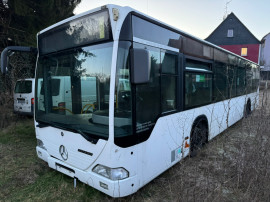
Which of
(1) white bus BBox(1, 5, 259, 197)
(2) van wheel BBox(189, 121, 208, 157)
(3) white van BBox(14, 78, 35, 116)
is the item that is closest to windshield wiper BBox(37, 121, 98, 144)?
(1) white bus BBox(1, 5, 259, 197)

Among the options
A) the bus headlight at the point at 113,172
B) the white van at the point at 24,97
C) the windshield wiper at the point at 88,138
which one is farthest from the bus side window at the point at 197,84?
the white van at the point at 24,97

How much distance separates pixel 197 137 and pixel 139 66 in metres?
2.74

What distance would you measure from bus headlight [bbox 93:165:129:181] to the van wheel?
2.07 meters

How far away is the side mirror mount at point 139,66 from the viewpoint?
2.17 meters

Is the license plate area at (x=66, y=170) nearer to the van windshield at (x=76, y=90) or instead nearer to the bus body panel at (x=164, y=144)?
the van windshield at (x=76, y=90)

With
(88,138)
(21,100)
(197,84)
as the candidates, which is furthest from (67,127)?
(21,100)

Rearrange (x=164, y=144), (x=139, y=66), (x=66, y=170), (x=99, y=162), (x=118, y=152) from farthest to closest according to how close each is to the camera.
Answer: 1. (x=164, y=144)
2. (x=66, y=170)
3. (x=99, y=162)
4. (x=118, y=152)
5. (x=139, y=66)

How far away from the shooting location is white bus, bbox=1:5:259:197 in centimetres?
225

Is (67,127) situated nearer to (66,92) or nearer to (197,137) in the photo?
(66,92)

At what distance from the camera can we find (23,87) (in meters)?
7.77

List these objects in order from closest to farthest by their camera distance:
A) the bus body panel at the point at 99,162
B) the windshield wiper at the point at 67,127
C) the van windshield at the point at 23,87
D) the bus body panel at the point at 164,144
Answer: the bus body panel at the point at 99,162 → the windshield wiper at the point at 67,127 → the bus body panel at the point at 164,144 → the van windshield at the point at 23,87

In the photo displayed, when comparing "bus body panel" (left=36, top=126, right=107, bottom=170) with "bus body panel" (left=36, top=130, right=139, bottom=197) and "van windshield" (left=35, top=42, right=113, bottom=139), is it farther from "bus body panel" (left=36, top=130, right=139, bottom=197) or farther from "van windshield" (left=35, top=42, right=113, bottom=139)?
"van windshield" (left=35, top=42, right=113, bottom=139)

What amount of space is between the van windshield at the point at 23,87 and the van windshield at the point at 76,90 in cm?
493

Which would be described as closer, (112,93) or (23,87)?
(112,93)
